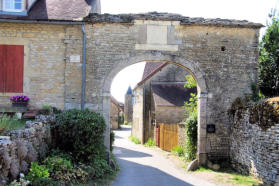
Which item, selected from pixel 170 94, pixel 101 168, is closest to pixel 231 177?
pixel 101 168

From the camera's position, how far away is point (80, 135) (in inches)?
318

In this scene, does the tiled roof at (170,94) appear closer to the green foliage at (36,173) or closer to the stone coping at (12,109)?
the stone coping at (12,109)

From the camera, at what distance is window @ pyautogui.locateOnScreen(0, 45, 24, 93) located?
9.85m

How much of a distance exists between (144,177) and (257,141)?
363cm

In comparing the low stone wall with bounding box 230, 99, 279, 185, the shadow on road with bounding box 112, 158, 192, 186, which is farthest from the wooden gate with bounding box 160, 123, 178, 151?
the low stone wall with bounding box 230, 99, 279, 185

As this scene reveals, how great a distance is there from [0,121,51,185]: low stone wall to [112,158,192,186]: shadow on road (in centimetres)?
239

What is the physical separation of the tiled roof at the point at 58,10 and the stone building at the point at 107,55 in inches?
3.3

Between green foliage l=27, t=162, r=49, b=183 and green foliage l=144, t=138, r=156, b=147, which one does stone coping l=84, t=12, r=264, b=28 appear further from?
green foliage l=144, t=138, r=156, b=147

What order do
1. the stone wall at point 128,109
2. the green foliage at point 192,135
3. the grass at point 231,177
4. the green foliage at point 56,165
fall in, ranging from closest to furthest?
the green foliage at point 56,165 < the grass at point 231,177 < the green foliage at point 192,135 < the stone wall at point 128,109

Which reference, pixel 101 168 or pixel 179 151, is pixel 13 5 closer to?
pixel 101 168

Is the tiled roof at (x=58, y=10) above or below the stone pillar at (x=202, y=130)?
above

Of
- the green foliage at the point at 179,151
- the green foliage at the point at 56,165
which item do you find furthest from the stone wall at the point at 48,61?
the green foliage at the point at 179,151

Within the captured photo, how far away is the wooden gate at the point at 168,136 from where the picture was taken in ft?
49.5

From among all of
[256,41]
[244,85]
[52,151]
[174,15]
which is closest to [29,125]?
[52,151]
